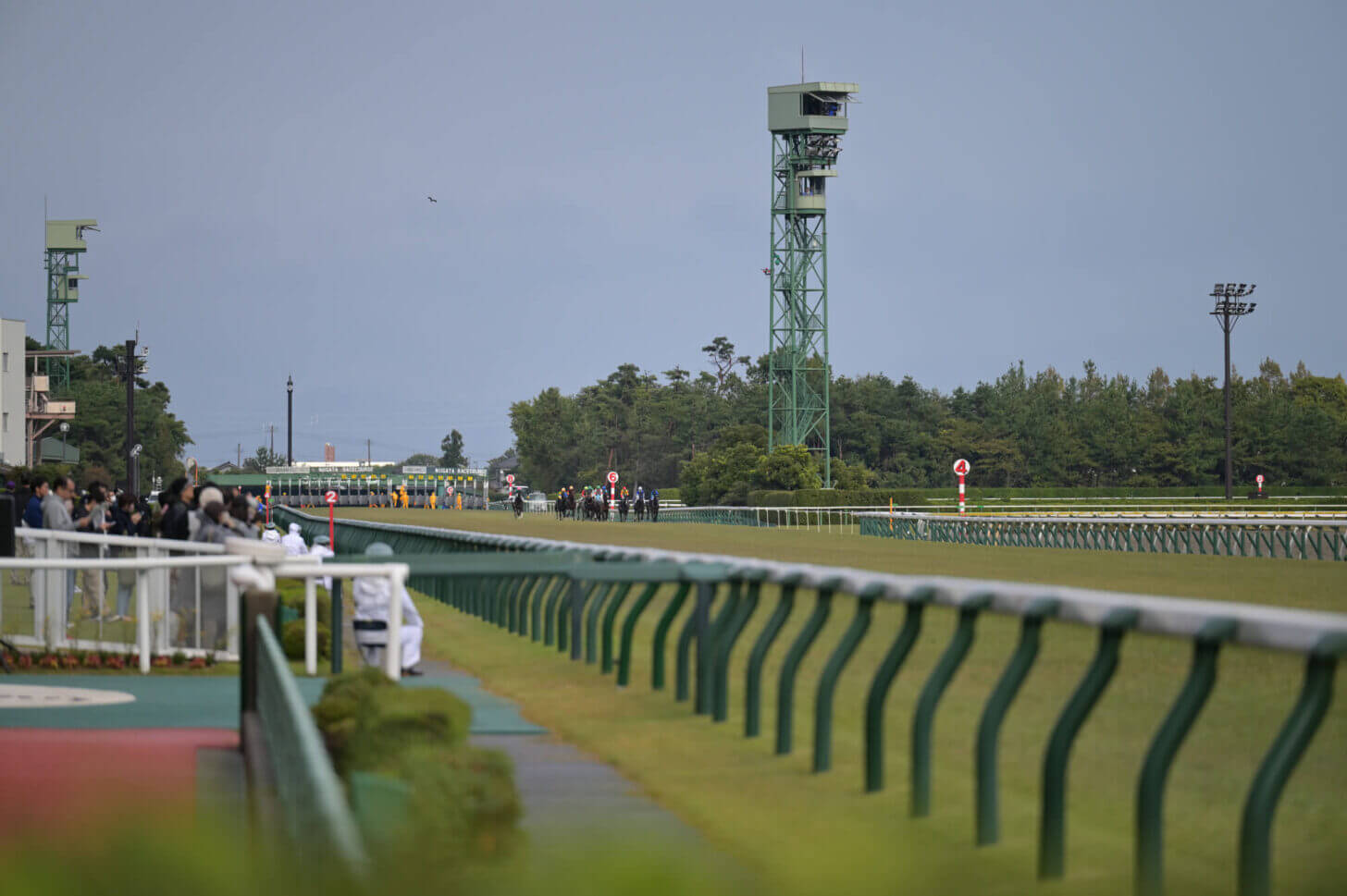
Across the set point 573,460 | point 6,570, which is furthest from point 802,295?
point 6,570

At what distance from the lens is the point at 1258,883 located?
12.7ft

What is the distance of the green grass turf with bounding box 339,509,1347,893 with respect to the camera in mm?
4398

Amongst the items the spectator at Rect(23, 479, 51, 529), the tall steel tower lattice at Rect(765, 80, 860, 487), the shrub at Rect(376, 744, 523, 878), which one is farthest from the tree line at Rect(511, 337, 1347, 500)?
the shrub at Rect(376, 744, 523, 878)

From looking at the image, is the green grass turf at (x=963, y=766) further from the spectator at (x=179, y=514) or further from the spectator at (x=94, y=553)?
the spectator at (x=179, y=514)

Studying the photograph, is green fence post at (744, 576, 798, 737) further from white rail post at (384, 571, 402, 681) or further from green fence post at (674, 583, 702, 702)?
white rail post at (384, 571, 402, 681)

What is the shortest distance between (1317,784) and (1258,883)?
272cm

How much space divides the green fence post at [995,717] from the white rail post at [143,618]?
25.1 ft

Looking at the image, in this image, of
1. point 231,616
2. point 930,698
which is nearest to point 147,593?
point 231,616

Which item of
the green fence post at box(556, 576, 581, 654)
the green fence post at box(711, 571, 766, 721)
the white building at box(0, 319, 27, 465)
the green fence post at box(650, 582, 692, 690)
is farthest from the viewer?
the white building at box(0, 319, 27, 465)

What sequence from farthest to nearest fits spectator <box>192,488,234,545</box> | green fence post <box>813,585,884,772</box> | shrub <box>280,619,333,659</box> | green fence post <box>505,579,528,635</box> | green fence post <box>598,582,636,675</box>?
green fence post <box>505,579,528,635</box> < spectator <box>192,488,234,545</box> < shrub <box>280,619,333,659</box> < green fence post <box>598,582,636,675</box> < green fence post <box>813,585,884,772</box>

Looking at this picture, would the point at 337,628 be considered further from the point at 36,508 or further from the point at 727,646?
the point at 36,508

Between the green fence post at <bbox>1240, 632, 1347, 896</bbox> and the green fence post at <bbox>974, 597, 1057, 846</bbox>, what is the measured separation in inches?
48.2

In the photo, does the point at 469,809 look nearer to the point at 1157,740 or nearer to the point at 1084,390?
the point at 1157,740

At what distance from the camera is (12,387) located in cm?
6838
